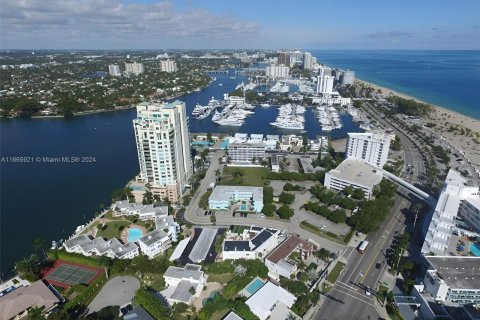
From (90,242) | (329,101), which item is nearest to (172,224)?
(90,242)

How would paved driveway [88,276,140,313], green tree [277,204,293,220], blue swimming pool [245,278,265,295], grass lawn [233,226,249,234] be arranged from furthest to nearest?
green tree [277,204,293,220] < grass lawn [233,226,249,234] < blue swimming pool [245,278,265,295] < paved driveway [88,276,140,313]

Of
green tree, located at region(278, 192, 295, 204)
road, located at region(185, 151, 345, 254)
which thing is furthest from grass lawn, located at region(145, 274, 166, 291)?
green tree, located at region(278, 192, 295, 204)

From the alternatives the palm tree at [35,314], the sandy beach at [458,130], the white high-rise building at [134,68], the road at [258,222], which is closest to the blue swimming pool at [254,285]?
the road at [258,222]

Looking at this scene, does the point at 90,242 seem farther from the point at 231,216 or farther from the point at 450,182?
the point at 450,182

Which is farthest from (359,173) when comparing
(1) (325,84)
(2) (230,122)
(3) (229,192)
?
(1) (325,84)

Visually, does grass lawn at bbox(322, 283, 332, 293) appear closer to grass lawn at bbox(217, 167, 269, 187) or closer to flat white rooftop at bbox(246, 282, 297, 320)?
flat white rooftop at bbox(246, 282, 297, 320)

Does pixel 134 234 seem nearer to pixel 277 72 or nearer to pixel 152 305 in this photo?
pixel 152 305
